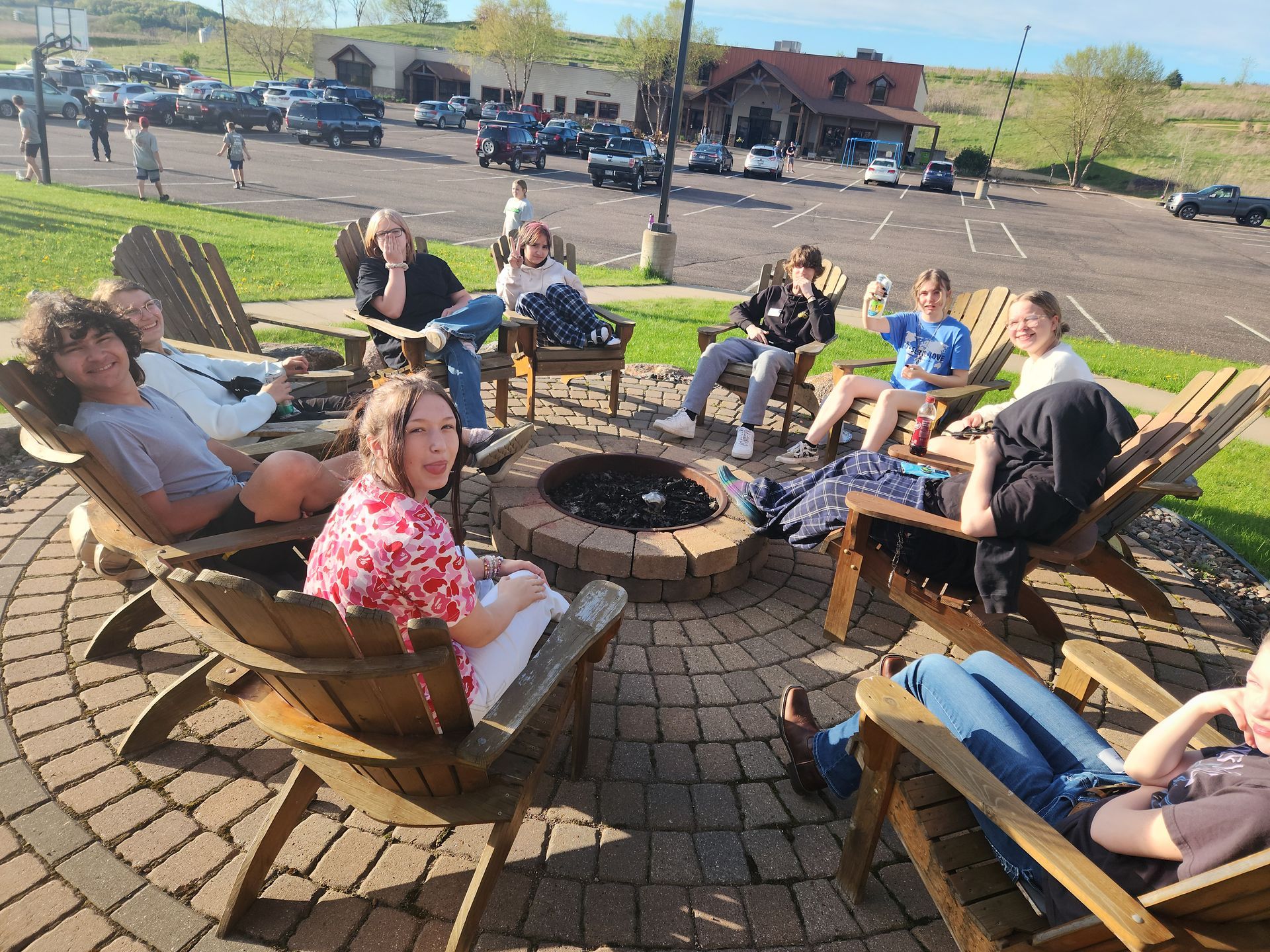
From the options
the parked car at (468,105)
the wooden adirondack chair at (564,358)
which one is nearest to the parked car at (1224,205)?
the parked car at (468,105)

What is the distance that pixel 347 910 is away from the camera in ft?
6.80

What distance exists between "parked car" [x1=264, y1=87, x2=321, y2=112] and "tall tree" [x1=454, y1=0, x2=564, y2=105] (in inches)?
806

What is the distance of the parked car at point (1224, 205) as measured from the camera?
105ft

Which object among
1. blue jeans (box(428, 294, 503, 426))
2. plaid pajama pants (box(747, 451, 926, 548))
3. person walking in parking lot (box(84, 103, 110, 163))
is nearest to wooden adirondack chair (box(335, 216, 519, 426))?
blue jeans (box(428, 294, 503, 426))

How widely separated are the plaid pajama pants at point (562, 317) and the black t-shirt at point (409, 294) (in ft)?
1.95

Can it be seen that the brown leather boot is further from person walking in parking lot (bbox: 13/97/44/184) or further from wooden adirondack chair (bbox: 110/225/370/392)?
person walking in parking lot (bbox: 13/97/44/184)

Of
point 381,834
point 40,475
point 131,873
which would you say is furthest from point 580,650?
point 40,475

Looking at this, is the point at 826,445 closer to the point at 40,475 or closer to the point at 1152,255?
the point at 40,475

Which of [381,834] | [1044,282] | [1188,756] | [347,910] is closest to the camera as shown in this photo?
[1188,756]

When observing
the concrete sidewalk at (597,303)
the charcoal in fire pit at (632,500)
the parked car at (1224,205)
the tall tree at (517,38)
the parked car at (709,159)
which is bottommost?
the charcoal in fire pit at (632,500)

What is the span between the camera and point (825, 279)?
6184 mm

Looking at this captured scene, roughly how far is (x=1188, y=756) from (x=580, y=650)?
60.3 inches

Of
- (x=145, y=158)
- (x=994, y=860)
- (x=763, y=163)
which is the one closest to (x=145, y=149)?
(x=145, y=158)

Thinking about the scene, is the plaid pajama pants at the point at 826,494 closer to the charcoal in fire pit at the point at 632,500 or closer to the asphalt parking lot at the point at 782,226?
the charcoal in fire pit at the point at 632,500
